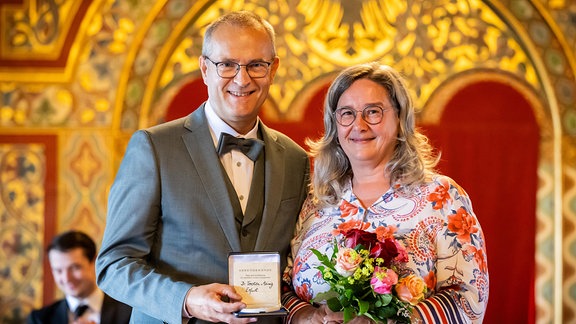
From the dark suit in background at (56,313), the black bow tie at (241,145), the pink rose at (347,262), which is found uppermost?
the black bow tie at (241,145)

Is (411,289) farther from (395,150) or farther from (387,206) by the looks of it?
(395,150)

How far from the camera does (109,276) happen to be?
2424mm

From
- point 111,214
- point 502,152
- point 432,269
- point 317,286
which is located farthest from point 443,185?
point 502,152

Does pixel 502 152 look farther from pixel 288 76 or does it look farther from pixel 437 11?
pixel 288 76

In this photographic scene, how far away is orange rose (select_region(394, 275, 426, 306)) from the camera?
2.30m

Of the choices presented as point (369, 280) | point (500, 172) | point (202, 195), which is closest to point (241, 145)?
point (202, 195)

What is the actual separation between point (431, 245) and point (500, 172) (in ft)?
8.85

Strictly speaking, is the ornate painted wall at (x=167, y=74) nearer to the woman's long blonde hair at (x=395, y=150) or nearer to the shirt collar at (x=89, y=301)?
the shirt collar at (x=89, y=301)

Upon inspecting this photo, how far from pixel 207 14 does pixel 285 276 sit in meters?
2.77

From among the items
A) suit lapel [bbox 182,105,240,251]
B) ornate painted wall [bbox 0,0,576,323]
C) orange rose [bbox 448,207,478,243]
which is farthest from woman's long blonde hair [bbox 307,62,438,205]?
ornate painted wall [bbox 0,0,576,323]

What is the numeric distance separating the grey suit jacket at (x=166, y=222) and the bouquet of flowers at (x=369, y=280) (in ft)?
0.89

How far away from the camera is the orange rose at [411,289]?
2.30 metres

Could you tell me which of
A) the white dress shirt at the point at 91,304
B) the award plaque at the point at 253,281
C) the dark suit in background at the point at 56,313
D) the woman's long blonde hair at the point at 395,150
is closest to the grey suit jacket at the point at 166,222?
the award plaque at the point at 253,281

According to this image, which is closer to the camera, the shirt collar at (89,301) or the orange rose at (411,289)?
the orange rose at (411,289)
